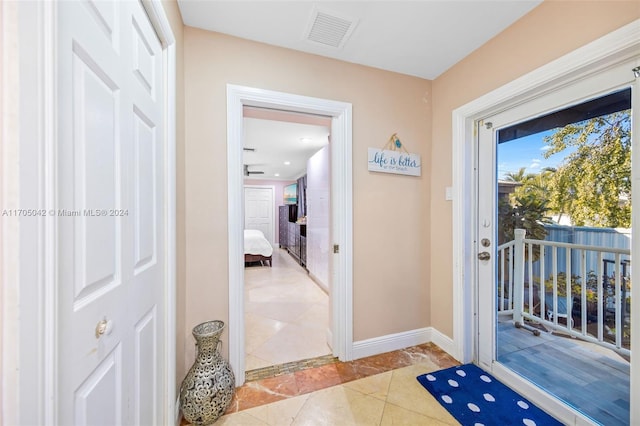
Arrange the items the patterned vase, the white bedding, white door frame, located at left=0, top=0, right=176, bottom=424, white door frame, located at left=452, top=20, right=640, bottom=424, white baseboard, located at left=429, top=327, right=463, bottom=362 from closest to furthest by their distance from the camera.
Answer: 1. white door frame, located at left=0, top=0, right=176, bottom=424
2. the patterned vase
3. white door frame, located at left=452, top=20, right=640, bottom=424
4. white baseboard, located at left=429, top=327, right=463, bottom=362
5. the white bedding

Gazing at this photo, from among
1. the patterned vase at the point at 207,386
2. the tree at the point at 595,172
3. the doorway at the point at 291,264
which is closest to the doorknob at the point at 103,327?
the patterned vase at the point at 207,386

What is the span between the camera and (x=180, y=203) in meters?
1.50

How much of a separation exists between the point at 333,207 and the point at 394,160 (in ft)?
2.17

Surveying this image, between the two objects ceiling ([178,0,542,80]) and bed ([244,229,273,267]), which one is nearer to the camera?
ceiling ([178,0,542,80])

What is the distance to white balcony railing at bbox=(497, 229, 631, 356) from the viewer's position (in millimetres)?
1347

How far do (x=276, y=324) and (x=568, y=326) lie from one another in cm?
Answer: 239

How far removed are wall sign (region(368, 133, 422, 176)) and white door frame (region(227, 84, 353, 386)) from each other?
0.23 meters

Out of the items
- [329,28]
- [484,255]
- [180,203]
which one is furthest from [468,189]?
[180,203]

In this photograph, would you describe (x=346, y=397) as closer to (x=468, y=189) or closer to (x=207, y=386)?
(x=207, y=386)

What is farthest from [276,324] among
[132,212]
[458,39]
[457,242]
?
[458,39]

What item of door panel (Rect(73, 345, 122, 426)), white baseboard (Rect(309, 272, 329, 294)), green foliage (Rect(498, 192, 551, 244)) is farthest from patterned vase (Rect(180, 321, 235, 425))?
white baseboard (Rect(309, 272, 329, 294))

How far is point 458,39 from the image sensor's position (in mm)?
1742

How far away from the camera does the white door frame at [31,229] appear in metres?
0.45

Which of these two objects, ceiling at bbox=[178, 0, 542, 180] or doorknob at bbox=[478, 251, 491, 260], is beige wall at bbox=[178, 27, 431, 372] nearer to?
ceiling at bbox=[178, 0, 542, 180]
